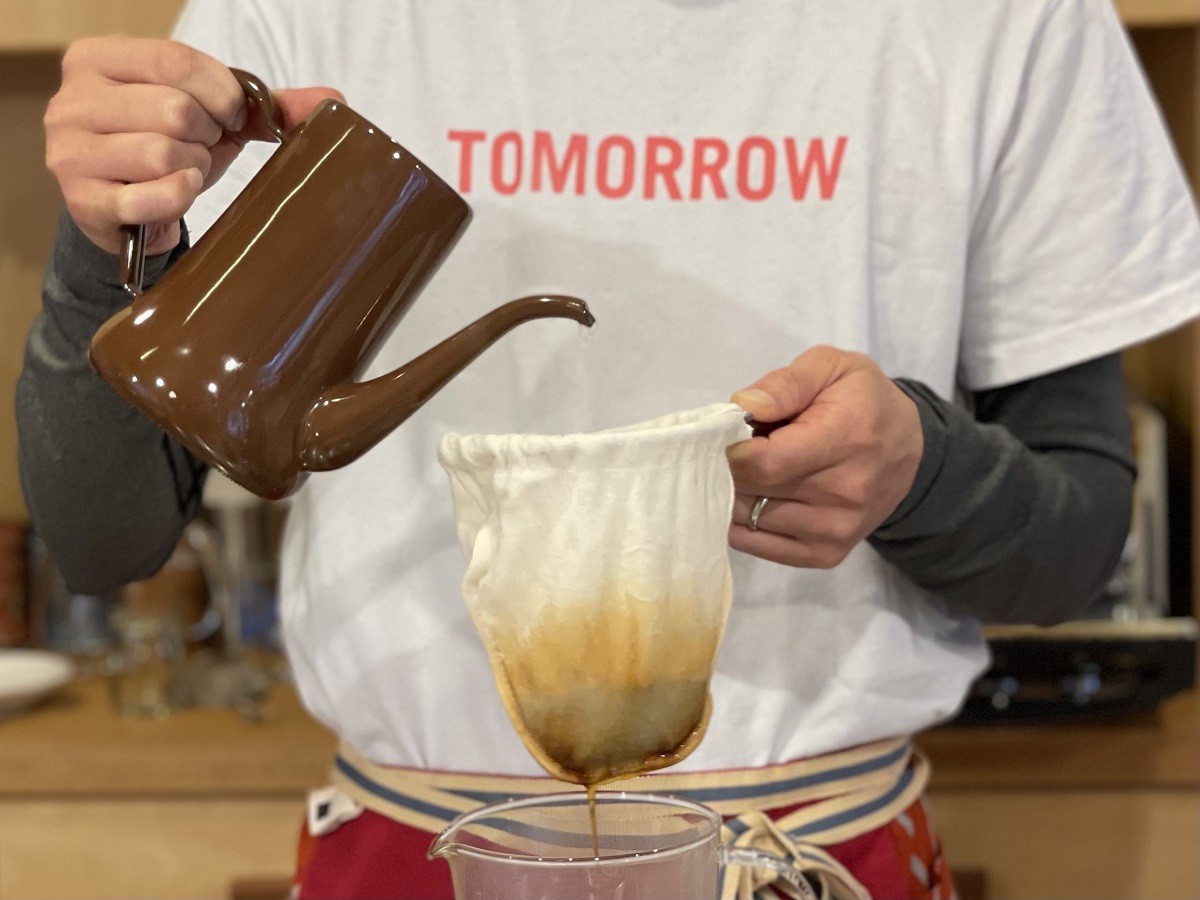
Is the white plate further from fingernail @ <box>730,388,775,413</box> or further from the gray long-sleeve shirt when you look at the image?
fingernail @ <box>730,388,775,413</box>

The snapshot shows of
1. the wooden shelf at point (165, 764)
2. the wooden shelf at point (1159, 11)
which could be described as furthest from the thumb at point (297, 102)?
the wooden shelf at point (1159, 11)

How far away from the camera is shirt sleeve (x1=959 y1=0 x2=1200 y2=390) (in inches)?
33.6

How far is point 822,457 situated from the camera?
2.16 ft

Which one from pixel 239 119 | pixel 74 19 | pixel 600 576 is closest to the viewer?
pixel 600 576

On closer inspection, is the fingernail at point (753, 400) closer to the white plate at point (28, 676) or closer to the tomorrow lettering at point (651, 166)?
the tomorrow lettering at point (651, 166)

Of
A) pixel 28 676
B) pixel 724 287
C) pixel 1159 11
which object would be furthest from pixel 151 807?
pixel 1159 11

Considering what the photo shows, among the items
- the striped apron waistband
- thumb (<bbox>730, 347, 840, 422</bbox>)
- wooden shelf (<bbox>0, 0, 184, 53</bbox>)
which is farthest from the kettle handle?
wooden shelf (<bbox>0, 0, 184, 53</bbox>)

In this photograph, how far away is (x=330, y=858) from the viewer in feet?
2.92

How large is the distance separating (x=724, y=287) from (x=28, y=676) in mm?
1127

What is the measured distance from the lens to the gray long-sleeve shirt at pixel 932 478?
76cm

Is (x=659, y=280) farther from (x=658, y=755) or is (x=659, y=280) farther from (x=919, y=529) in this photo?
(x=658, y=755)

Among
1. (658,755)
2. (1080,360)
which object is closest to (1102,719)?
(1080,360)

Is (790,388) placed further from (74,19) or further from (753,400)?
(74,19)

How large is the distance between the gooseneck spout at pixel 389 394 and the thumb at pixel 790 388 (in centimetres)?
9
